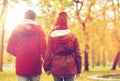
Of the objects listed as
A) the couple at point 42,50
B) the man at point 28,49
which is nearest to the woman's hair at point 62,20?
the couple at point 42,50

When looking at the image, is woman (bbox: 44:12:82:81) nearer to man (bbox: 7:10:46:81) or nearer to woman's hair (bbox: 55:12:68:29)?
woman's hair (bbox: 55:12:68:29)

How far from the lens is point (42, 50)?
25.8 ft

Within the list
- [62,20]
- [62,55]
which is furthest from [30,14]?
[62,55]

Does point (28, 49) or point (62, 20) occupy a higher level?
point (62, 20)

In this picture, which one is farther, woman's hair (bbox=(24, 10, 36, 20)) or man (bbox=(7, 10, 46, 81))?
woman's hair (bbox=(24, 10, 36, 20))

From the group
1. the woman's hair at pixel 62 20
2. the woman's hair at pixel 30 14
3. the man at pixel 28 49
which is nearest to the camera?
the man at pixel 28 49

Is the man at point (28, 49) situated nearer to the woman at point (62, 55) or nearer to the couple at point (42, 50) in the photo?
the couple at point (42, 50)

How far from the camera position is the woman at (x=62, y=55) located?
807 cm

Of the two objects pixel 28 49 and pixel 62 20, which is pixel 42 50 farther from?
pixel 62 20

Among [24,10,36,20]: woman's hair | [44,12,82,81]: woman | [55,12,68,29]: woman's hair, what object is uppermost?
[24,10,36,20]: woman's hair

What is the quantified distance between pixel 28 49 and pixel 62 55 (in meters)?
0.74

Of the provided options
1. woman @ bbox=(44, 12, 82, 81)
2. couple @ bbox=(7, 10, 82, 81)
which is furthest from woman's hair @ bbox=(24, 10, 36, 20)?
woman @ bbox=(44, 12, 82, 81)

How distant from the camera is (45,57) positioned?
26.3 feet

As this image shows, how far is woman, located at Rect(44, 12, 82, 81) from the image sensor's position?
8.07m
